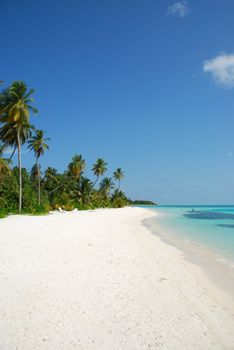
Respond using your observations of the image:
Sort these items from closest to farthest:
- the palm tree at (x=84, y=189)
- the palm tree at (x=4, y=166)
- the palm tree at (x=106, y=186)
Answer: the palm tree at (x=4, y=166) < the palm tree at (x=84, y=189) < the palm tree at (x=106, y=186)

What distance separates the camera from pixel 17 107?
26.6 meters

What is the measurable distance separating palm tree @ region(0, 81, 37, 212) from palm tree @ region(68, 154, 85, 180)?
25325 millimetres

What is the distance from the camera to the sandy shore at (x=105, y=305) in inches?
148

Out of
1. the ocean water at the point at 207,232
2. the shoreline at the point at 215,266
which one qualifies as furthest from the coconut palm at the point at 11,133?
the shoreline at the point at 215,266

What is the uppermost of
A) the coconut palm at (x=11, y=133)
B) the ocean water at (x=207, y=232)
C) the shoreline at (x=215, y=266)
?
the coconut palm at (x=11, y=133)

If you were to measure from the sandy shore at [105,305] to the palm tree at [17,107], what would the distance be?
820 inches

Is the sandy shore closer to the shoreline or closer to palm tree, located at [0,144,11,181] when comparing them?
the shoreline

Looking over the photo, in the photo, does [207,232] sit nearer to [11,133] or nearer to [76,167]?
[11,133]

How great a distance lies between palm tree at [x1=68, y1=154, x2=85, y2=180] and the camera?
53406mm

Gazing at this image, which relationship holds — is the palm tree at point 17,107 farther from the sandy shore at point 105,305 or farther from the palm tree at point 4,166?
the sandy shore at point 105,305

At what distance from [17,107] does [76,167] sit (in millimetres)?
27240

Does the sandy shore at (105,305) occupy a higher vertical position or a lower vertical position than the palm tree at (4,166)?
lower

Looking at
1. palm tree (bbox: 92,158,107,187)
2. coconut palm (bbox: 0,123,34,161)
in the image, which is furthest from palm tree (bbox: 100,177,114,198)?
coconut palm (bbox: 0,123,34,161)

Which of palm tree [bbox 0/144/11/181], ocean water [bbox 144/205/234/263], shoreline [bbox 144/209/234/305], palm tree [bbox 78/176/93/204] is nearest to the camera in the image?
shoreline [bbox 144/209/234/305]
